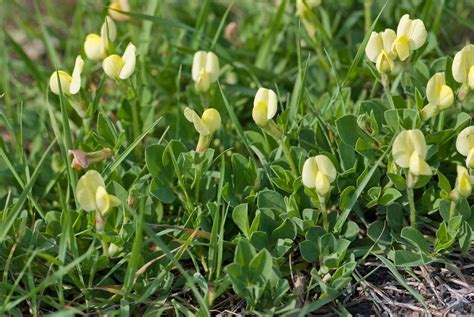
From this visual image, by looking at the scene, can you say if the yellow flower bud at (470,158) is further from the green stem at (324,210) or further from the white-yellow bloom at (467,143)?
the green stem at (324,210)

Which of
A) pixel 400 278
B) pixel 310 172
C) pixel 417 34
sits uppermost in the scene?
pixel 417 34

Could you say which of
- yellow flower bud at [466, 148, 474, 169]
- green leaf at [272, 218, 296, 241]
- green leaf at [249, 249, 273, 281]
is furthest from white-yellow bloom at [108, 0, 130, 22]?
yellow flower bud at [466, 148, 474, 169]

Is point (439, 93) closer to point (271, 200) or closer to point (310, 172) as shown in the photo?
point (310, 172)

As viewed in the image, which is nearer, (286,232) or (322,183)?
(322,183)

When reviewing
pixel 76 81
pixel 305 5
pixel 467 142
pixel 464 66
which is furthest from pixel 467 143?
pixel 76 81

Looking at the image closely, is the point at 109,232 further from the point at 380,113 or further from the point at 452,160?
the point at 452,160

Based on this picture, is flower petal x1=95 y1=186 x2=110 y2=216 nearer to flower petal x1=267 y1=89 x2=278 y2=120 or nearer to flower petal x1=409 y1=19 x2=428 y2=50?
flower petal x1=267 y1=89 x2=278 y2=120

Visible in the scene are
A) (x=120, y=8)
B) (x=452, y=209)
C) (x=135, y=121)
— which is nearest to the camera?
(x=452, y=209)

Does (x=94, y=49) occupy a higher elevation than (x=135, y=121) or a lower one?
higher
